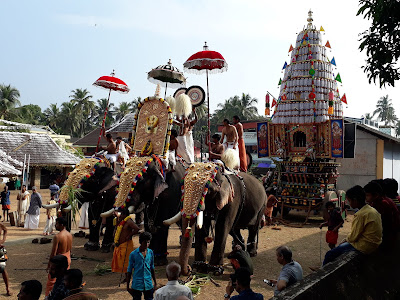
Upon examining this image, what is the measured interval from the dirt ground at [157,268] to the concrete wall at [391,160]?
8.30 m

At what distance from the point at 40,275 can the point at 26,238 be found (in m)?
4.29

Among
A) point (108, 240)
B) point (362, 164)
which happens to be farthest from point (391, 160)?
point (108, 240)

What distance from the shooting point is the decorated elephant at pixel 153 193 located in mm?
7793

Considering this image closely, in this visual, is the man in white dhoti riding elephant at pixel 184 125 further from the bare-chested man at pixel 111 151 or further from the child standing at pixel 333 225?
the child standing at pixel 333 225

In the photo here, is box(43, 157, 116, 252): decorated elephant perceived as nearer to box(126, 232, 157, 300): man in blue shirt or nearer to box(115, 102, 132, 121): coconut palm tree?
box(126, 232, 157, 300): man in blue shirt

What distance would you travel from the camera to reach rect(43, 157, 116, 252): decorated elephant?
31.7 feet

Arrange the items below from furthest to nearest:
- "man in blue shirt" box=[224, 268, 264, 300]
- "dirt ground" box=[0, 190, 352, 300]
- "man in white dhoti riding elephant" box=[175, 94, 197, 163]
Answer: "man in white dhoti riding elephant" box=[175, 94, 197, 163] → "dirt ground" box=[0, 190, 352, 300] → "man in blue shirt" box=[224, 268, 264, 300]

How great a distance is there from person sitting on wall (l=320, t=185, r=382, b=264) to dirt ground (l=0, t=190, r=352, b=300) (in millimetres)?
2751

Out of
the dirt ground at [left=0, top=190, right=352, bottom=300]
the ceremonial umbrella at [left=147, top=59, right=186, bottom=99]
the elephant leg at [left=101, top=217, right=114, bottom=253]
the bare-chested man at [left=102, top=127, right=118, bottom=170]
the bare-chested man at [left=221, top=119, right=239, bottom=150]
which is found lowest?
the dirt ground at [left=0, top=190, right=352, bottom=300]

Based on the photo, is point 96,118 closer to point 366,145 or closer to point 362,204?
point 366,145

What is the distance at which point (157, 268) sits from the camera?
830 centimetres

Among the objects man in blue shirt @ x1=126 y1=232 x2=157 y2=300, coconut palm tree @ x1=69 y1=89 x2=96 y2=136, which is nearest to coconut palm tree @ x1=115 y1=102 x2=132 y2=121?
coconut palm tree @ x1=69 y1=89 x2=96 y2=136

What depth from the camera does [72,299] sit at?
11.6ft

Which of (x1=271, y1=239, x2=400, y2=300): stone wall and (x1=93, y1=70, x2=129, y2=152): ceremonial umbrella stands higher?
(x1=93, y1=70, x2=129, y2=152): ceremonial umbrella
